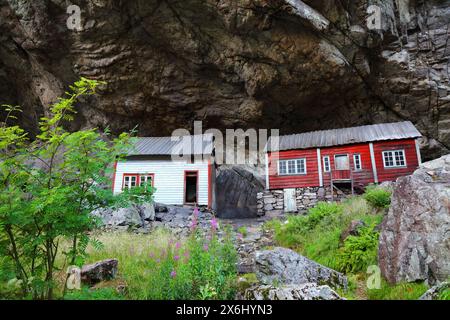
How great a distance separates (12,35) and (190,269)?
28.1m

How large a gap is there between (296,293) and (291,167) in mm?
16889

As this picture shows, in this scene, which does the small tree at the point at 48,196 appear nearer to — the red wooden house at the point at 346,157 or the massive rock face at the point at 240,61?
the red wooden house at the point at 346,157

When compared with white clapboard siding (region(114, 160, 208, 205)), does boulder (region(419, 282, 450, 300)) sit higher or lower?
Answer: lower

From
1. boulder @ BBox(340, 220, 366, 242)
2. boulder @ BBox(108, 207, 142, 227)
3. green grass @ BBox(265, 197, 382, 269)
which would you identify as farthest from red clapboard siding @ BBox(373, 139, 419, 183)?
boulder @ BBox(108, 207, 142, 227)

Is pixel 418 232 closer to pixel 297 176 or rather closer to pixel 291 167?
pixel 297 176

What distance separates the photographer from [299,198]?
19.8 m

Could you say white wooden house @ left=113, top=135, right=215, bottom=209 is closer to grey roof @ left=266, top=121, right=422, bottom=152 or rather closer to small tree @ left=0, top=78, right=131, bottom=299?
grey roof @ left=266, top=121, right=422, bottom=152

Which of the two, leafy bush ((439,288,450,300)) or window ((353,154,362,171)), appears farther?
window ((353,154,362,171))

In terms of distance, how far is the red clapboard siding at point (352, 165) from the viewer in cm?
1891

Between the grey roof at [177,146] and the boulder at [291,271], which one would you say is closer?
the boulder at [291,271]

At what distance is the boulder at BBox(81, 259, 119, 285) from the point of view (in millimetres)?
6391

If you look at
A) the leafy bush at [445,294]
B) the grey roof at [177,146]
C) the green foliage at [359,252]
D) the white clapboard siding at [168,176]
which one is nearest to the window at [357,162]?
the grey roof at [177,146]

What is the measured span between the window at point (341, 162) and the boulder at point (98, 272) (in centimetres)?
1682

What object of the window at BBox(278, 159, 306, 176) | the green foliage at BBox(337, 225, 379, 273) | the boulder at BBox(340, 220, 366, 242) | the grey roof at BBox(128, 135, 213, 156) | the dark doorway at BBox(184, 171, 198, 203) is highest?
the grey roof at BBox(128, 135, 213, 156)
